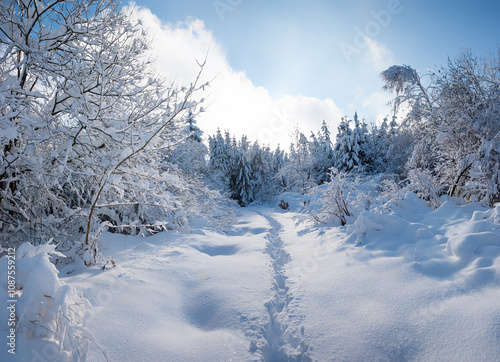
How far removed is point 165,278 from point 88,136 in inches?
87.3

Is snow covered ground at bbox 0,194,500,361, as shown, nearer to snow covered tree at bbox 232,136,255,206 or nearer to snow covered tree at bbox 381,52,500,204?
snow covered tree at bbox 381,52,500,204

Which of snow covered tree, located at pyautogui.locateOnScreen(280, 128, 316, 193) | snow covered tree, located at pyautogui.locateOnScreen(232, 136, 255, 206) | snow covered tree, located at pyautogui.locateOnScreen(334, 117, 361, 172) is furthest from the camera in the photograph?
snow covered tree, located at pyautogui.locateOnScreen(232, 136, 255, 206)

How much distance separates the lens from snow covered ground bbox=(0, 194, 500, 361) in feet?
5.96

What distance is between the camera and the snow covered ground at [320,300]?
1816 millimetres

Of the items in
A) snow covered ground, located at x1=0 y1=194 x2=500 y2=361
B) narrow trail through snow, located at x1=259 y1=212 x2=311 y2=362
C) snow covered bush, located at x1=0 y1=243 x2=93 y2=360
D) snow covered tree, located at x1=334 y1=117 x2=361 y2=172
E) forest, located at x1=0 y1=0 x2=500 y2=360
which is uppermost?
snow covered tree, located at x1=334 y1=117 x2=361 y2=172

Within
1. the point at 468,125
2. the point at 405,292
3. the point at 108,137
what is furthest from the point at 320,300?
the point at 468,125

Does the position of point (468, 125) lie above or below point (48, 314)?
above

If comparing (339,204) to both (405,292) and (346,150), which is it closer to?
(405,292)

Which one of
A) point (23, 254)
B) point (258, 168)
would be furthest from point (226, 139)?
point (23, 254)

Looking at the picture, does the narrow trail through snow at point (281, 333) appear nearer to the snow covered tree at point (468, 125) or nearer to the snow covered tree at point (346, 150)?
the snow covered tree at point (468, 125)

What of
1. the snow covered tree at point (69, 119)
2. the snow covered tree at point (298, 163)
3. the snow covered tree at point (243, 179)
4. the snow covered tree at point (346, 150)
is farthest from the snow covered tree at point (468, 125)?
the snow covered tree at point (243, 179)

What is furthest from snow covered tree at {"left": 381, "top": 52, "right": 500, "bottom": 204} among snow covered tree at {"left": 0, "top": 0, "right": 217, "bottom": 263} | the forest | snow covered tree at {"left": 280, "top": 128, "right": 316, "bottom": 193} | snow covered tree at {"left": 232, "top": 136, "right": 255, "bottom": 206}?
snow covered tree at {"left": 232, "top": 136, "right": 255, "bottom": 206}

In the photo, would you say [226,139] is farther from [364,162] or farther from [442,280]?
[442,280]

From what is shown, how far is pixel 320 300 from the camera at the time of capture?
269 centimetres
